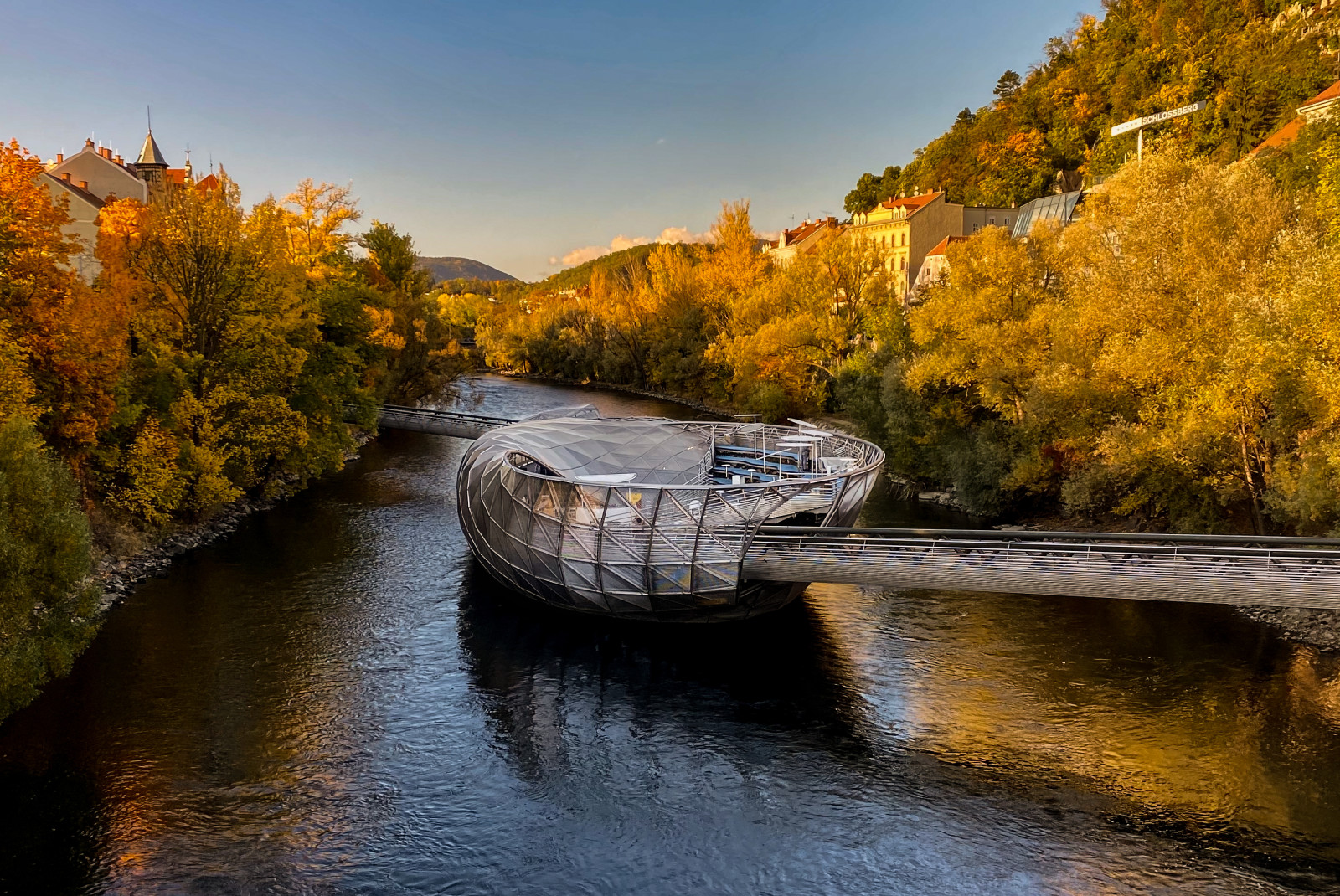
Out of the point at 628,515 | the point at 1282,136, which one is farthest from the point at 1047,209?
the point at 628,515

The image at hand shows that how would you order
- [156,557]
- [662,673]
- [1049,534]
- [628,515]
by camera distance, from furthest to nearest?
[156,557]
[628,515]
[662,673]
[1049,534]

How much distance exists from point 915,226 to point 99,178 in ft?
232

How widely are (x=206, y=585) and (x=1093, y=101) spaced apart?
337 feet

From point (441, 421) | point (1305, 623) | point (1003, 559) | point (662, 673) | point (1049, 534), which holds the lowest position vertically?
point (662, 673)

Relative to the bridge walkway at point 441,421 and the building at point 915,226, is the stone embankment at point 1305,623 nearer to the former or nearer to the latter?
the bridge walkway at point 441,421

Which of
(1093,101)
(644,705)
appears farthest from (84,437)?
(1093,101)

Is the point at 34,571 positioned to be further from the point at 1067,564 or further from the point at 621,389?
the point at 621,389

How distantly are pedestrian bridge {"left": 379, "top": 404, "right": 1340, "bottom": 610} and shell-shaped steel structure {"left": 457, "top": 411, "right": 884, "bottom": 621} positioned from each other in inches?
3.4

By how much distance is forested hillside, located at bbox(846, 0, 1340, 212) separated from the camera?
69688mm

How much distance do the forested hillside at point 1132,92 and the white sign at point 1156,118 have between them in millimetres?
823

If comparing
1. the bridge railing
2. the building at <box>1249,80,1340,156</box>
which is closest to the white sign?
the building at <box>1249,80,1340,156</box>

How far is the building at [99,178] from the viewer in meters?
48.0

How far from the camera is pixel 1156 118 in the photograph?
80688mm

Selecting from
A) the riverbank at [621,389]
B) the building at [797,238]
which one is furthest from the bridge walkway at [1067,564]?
the building at [797,238]
